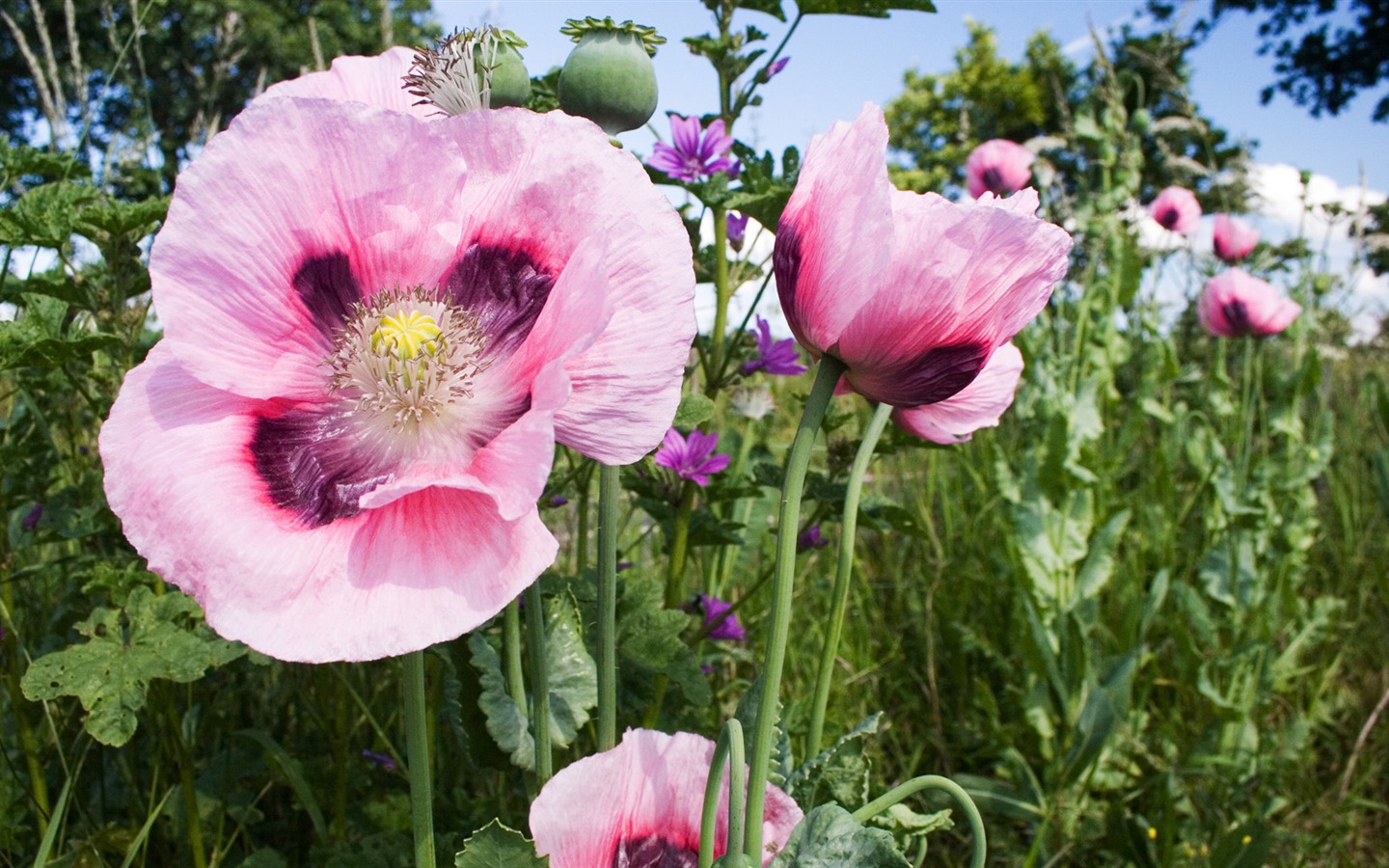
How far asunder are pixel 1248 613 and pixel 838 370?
7.32 ft

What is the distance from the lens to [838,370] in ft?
2.24

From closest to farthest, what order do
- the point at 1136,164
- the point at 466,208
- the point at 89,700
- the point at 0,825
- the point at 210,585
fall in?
the point at 210,585, the point at 466,208, the point at 89,700, the point at 0,825, the point at 1136,164

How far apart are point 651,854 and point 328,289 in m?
0.48

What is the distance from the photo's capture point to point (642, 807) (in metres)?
0.75

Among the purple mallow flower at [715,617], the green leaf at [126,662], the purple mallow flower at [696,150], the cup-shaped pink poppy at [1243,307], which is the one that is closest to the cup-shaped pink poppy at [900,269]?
the purple mallow flower at [696,150]

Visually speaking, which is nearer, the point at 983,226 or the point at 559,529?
the point at 983,226

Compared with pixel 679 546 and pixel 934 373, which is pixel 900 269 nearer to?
pixel 934 373

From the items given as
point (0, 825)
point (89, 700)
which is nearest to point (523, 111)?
point (89, 700)

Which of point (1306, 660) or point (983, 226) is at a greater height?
point (983, 226)

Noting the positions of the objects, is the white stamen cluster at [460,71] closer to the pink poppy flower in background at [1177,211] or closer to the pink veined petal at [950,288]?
the pink veined petal at [950,288]

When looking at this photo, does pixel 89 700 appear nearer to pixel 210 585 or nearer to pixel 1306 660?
pixel 210 585

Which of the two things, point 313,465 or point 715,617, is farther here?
point 715,617

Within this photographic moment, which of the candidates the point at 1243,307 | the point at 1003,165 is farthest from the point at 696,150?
the point at 1243,307

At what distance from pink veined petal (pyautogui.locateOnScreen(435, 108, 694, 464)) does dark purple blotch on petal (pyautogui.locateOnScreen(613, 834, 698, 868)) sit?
349 millimetres
